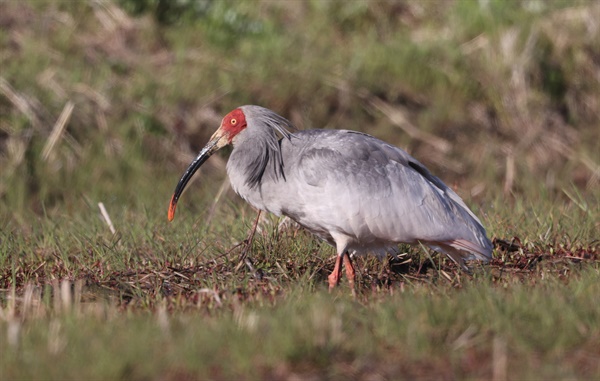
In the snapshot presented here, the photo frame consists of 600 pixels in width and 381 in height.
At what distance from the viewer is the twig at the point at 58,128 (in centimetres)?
882

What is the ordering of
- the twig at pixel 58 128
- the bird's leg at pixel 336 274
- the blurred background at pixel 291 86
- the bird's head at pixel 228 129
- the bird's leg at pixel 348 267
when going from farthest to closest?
the blurred background at pixel 291 86 → the twig at pixel 58 128 → the bird's head at pixel 228 129 → the bird's leg at pixel 348 267 → the bird's leg at pixel 336 274

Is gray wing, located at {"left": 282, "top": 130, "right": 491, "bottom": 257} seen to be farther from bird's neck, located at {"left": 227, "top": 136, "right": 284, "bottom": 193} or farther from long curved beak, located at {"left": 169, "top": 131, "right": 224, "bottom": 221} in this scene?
long curved beak, located at {"left": 169, "top": 131, "right": 224, "bottom": 221}

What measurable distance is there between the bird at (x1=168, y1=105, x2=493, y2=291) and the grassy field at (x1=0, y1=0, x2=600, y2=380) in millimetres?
222

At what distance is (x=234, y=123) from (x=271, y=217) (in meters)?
0.73

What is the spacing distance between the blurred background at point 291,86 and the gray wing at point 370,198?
2717 millimetres

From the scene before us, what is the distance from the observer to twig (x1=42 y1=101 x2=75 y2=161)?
8820 millimetres

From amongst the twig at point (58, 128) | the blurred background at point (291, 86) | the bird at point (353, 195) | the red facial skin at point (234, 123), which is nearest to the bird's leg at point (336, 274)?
the bird at point (353, 195)

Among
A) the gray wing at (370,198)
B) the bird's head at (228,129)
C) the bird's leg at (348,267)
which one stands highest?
the bird's head at (228,129)

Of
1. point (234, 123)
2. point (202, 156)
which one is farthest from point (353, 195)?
point (202, 156)

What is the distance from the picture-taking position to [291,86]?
9.62 meters

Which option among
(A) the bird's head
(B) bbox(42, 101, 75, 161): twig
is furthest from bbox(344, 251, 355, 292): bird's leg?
(B) bbox(42, 101, 75, 161): twig

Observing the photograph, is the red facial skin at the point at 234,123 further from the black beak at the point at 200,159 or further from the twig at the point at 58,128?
Result: the twig at the point at 58,128

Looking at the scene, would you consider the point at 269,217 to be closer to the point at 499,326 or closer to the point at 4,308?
the point at 4,308

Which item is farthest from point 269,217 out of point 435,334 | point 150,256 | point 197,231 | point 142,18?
point 142,18
